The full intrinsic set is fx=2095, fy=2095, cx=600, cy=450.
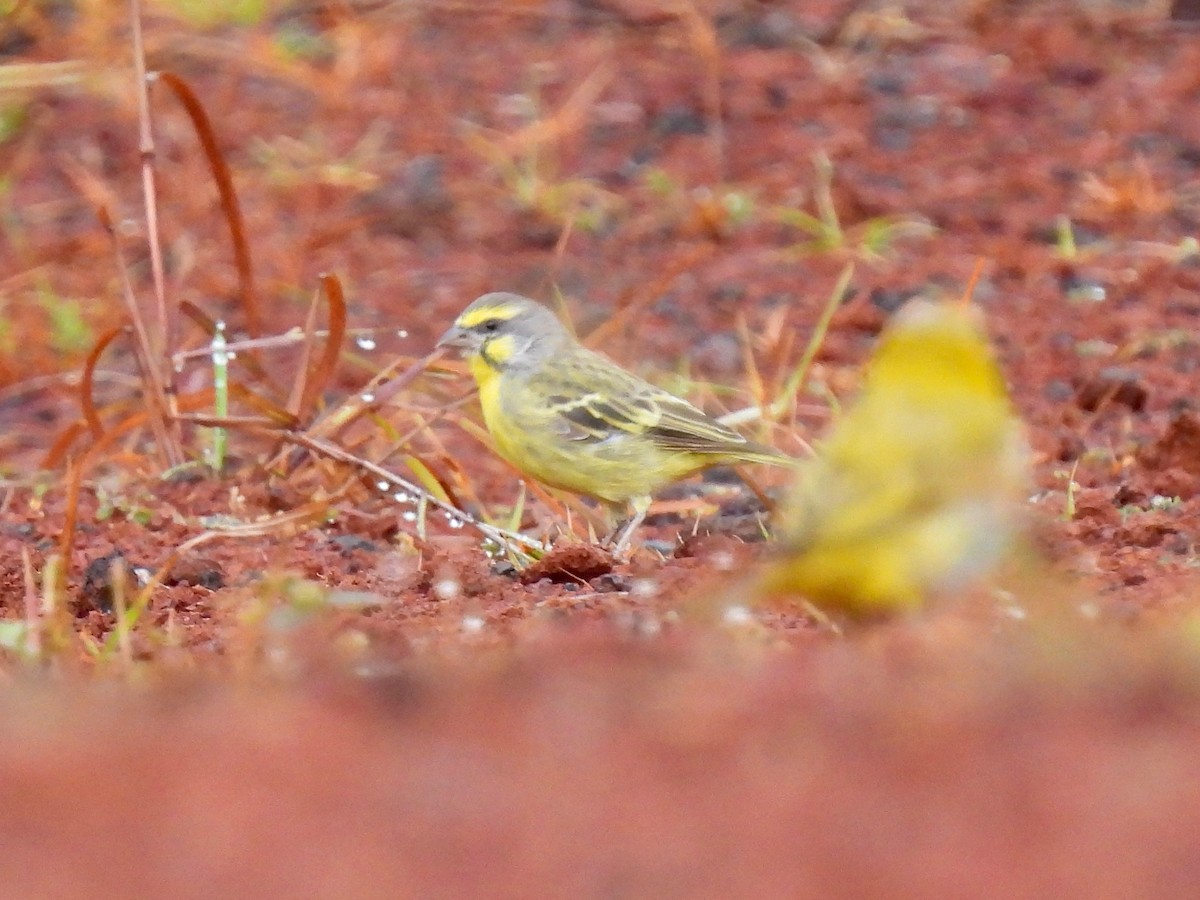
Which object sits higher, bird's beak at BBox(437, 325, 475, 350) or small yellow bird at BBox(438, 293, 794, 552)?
bird's beak at BBox(437, 325, 475, 350)

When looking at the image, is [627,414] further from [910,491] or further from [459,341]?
[910,491]

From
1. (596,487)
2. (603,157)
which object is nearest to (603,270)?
(603,157)

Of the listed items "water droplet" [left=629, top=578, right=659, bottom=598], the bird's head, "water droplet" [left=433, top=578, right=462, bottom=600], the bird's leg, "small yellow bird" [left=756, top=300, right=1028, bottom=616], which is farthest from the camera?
the bird's head

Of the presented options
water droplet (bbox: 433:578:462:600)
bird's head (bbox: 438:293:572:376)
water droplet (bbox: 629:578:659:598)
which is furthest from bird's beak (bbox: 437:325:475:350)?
water droplet (bbox: 629:578:659:598)

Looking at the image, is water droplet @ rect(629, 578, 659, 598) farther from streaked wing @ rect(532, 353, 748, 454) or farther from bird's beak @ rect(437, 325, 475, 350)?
bird's beak @ rect(437, 325, 475, 350)

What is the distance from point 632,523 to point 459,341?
41.5 inches

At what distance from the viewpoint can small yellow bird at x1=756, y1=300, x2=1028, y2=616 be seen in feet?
12.1

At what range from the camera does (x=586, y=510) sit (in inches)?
281

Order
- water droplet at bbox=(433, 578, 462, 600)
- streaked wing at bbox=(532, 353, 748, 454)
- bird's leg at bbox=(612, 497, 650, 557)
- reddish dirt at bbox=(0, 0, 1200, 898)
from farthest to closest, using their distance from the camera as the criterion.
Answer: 1. streaked wing at bbox=(532, 353, 748, 454)
2. bird's leg at bbox=(612, 497, 650, 557)
3. water droplet at bbox=(433, 578, 462, 600)
4. reddish dirt at bbox=(0, 0, 1200, 898)

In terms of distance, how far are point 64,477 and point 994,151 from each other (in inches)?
215

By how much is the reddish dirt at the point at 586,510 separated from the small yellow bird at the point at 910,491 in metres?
0.14

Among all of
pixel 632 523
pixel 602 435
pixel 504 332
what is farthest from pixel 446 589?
pixel 504 332

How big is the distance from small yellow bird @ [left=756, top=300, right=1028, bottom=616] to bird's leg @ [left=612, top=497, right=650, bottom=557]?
7.72 feet

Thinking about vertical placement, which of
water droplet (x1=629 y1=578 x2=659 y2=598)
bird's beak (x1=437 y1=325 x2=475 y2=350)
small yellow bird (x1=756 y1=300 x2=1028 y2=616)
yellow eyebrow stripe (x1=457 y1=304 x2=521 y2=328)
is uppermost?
small yellow bird (x1=756 y1=300 x2=1028 y2=616)
